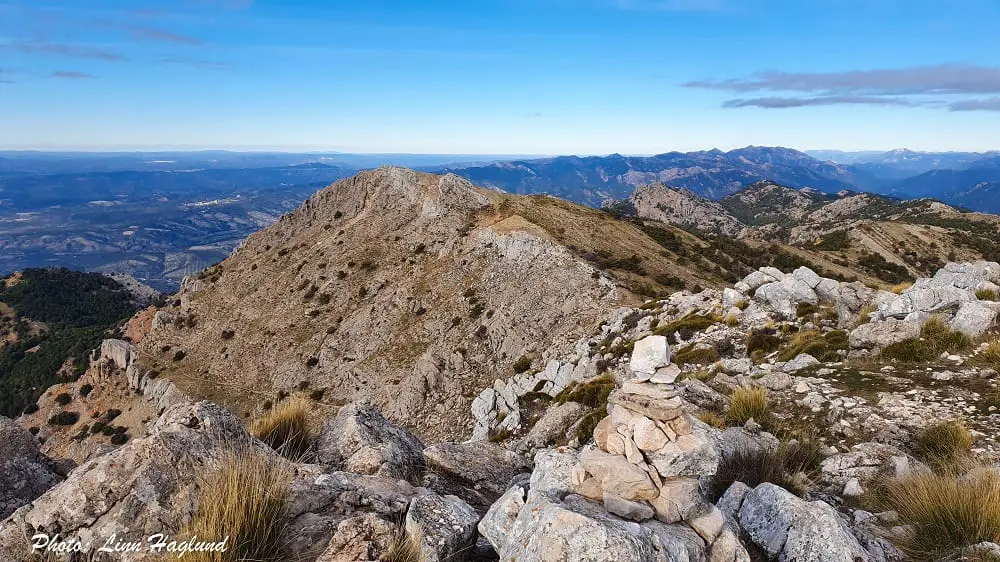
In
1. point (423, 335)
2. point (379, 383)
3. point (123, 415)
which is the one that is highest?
point (423, 335)

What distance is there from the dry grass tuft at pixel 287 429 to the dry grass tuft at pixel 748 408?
31.6 ft

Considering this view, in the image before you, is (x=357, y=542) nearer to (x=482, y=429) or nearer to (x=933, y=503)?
(x=933, y=503)

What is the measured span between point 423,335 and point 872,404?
35537mm

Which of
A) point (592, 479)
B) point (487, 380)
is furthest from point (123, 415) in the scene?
point (592, 479)

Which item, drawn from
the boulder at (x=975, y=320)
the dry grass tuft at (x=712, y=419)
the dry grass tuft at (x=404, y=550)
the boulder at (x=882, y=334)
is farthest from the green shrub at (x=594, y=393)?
the dry grass tuft at (x=404, y=550)

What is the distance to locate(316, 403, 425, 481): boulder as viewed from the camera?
7.36m

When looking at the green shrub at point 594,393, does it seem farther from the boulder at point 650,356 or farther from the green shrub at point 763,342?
the boulder at point 650,356

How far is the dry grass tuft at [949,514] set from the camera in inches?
228

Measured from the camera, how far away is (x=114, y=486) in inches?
212

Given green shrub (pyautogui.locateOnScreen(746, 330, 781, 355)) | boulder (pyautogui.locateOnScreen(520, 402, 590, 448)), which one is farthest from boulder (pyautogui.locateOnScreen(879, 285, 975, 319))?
boulder (pyautogui.locateOnScreen(520, 402, 590, 448))

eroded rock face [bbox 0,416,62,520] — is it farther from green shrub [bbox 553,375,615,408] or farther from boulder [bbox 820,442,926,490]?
green shrub [bbox 553,375,615,408]

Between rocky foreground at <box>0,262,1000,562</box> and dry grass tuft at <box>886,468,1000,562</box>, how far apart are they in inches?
3.4

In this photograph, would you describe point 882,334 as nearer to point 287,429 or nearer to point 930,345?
point 930,345

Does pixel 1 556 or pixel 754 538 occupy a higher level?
pixel 1 556
